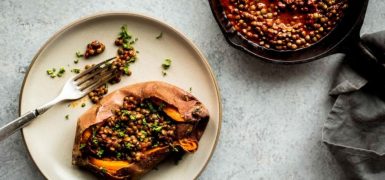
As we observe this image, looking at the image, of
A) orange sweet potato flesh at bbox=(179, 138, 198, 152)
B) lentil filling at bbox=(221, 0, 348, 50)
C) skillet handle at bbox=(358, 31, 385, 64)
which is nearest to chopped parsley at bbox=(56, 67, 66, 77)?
orange sweet potato flesh at bbox=(179, 138, 198, 152)

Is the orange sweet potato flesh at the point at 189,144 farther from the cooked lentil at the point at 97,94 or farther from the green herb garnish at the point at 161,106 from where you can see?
the cooked lentil at the point at 97,94

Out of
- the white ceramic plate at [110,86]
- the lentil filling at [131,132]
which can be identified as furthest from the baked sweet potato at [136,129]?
the white ceramic plate at [110,86]

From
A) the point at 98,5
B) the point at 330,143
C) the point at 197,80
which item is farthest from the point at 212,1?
the point at 330,143

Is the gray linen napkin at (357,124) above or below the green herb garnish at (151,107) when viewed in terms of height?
below

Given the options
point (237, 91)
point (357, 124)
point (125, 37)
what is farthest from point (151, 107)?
point (357, 124)

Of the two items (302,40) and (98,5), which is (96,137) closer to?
(98,5)

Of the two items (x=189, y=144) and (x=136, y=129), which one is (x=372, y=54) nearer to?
(x=189, y=144)

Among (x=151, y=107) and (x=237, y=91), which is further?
(x=237, y=91)

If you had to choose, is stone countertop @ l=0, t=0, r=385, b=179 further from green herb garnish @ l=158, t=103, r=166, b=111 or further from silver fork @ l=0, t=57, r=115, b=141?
green herb garnish @ l=158, t=103, r=166, b=111
